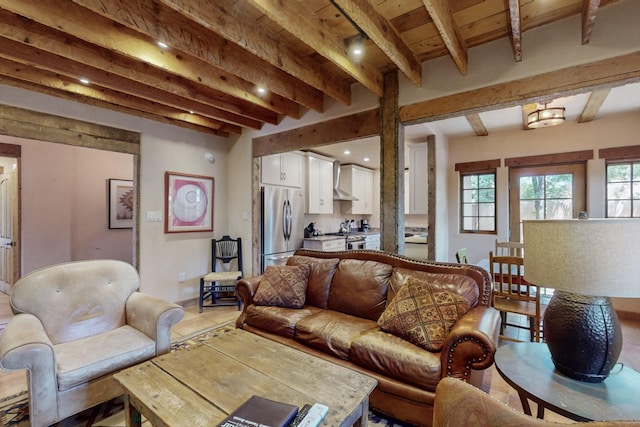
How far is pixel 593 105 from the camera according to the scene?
328 cm

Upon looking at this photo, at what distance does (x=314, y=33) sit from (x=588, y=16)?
1.73 meters

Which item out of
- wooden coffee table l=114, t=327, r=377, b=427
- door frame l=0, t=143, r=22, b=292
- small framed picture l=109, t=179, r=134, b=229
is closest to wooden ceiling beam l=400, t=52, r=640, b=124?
wooden coffee table l=114, t=327, r=377, b=427

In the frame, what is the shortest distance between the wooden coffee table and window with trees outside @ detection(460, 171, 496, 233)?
4.08 metres

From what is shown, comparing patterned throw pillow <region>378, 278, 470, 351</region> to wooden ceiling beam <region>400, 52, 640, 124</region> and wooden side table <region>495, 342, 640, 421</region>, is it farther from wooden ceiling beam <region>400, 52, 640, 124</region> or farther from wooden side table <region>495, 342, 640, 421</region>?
wooden ceiling beam <region>400, 52, 640, 124</region>

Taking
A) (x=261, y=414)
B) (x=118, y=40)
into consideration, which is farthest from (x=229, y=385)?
(x=118, y=40)

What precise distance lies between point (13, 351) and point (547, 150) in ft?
18.8

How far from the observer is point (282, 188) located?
182 inches

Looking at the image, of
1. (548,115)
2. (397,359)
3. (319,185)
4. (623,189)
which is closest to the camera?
(397,359)

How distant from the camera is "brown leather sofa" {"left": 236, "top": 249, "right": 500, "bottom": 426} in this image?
162cm

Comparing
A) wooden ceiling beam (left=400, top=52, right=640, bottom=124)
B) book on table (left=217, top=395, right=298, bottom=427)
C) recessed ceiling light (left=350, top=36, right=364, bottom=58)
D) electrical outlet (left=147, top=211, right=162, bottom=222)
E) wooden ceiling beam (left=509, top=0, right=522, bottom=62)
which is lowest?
book on table (left=217, top=395, right=298, bottom=427)

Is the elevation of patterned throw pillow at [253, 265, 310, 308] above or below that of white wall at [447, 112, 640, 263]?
below

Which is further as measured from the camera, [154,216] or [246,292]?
[154,216]

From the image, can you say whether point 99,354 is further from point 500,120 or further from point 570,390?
point 500,120

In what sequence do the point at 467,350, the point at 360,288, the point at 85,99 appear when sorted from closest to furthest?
1. the point at 467,350
2. the point at 360,288
3. the point at 85,99
